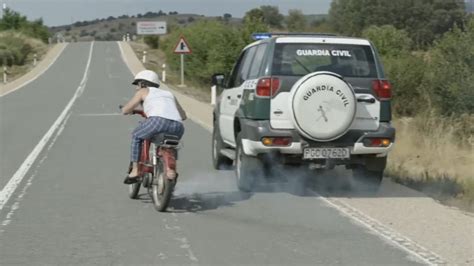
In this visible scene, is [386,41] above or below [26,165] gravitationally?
above

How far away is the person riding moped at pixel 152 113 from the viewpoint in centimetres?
839

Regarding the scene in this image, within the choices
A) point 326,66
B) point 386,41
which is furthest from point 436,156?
point 386,41

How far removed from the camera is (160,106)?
27.7 ft

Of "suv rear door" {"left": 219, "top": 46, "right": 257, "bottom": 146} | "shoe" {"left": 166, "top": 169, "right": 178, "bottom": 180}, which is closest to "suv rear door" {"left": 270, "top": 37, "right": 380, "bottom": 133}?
"suv rear door" {"left": 219, "top": 46, "right": 257, "bottom": 146}

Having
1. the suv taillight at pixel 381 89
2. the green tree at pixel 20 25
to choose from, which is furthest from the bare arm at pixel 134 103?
the green tree at pixel 20 25

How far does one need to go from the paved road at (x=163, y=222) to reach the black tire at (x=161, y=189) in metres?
0.15

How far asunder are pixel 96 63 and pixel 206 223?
53.5 meters

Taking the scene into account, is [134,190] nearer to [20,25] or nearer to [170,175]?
[170,175]

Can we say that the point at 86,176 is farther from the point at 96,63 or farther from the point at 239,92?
the point at 96,63

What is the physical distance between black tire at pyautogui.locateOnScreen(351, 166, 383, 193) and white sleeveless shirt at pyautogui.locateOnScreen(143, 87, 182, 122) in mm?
2706

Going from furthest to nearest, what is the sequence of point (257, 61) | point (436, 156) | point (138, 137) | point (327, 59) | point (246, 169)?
point (436, 156)
point (257, 61)
point (246, 169)
point (327, 59)
point (138, 137)

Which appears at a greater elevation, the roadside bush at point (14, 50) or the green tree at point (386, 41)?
the green tree at point (386, 41)

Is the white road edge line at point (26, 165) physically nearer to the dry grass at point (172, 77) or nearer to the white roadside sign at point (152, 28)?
the dry grass at point (172, 77)

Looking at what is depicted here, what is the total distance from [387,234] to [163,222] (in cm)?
230
